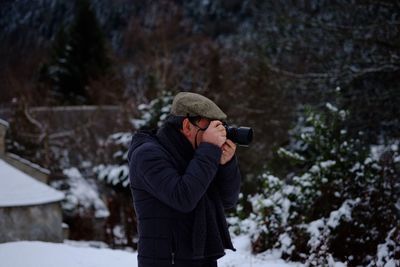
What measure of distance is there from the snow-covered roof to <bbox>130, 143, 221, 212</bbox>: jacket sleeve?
32.5ft

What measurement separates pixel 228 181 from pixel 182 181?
0.35m

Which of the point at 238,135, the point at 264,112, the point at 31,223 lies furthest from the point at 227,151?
the point at 264,112

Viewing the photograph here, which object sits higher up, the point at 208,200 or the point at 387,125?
the point at 387,125

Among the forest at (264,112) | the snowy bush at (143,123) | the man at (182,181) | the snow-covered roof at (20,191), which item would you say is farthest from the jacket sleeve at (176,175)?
the snowy bush at (143,123)

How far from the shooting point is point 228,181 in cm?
268

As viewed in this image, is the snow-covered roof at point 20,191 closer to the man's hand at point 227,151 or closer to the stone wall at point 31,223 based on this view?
the stone wall at point 31,223

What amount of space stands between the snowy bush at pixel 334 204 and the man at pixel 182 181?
3.19 metres

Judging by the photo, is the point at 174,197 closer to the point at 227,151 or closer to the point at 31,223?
the point at 227,151


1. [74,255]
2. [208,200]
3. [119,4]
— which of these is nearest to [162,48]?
[119,4]

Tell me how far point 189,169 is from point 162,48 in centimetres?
2425

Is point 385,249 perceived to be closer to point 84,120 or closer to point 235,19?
point 84,120

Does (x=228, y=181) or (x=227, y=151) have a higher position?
(x=227, y=151)

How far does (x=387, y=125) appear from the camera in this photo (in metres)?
9.46

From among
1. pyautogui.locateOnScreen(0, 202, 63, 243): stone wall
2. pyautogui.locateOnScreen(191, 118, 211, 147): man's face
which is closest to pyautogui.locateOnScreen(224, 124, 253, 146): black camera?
pyautogui.locateOnScreen(191, 118, 211, 147): man's face
